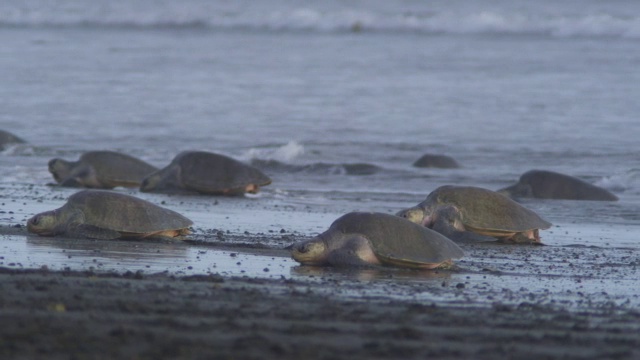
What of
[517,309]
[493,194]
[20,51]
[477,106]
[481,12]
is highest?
[481,12]

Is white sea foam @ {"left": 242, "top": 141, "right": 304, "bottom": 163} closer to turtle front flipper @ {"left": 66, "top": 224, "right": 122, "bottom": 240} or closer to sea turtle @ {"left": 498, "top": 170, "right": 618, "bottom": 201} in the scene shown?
sea turtle @ {"left": 498, "top": 170, "right": 618, "bottom": 201}

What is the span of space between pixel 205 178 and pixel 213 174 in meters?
0.09

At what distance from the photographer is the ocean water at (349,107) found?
1055 cm

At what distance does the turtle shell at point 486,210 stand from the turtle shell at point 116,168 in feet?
13.4

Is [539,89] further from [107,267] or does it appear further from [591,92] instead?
[107,267]

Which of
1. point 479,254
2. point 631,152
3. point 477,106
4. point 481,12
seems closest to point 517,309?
point 479,254

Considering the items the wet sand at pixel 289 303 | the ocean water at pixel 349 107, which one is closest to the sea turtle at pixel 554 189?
the ocean water at pixel 349 107

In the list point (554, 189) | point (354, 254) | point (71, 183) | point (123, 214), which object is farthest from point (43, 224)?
point (554, 189)

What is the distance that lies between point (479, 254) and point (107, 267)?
8.23 ft

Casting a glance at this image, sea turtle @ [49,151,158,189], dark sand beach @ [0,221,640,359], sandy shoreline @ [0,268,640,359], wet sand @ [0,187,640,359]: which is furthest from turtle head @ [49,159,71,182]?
sandy shoreline @ [0,268,640,359]

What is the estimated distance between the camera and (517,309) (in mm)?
4637

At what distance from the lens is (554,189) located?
10.5 metres

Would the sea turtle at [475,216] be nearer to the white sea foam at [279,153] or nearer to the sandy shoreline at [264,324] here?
the sandy shoreline at [264,324]

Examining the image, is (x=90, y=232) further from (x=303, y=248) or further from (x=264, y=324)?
(x=264, y=324)
